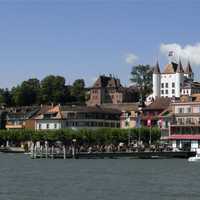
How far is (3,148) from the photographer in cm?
13938

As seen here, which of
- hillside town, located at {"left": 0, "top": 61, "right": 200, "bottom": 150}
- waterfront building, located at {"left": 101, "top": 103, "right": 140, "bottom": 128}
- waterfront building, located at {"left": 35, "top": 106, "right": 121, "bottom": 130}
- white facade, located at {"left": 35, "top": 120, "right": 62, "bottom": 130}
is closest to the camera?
hillside town, located at {"left": 0, "top": 61, "right": 200, "bottom": 150}

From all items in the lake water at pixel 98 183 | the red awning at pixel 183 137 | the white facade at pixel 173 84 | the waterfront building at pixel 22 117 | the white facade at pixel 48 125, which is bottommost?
the lake water at pixel 98 183

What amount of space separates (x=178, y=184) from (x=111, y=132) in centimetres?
7045

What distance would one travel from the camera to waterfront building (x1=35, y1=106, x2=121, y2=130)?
15038 cm

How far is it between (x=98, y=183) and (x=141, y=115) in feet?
305

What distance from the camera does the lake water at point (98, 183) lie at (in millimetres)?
50375

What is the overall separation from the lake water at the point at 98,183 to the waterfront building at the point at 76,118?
228ft

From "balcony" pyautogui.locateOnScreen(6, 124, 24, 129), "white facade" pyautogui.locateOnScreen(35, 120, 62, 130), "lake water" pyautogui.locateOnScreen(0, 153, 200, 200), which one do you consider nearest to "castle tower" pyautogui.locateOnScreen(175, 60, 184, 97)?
"balcony" pyautogui.locateOnScreen(6, 124, 24, 129)

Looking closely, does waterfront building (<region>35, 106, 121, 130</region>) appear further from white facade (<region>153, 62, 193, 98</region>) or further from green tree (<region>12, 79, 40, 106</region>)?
white facade (<region>153, 62, 193, 98</region>)

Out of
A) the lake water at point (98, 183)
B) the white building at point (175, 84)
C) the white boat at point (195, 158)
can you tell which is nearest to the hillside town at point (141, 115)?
the white building at point (175, 84)

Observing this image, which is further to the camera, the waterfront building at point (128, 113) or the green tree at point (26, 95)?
the green tree at point (26, 95)

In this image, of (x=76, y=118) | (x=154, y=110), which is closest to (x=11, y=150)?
(x=76, y=118)

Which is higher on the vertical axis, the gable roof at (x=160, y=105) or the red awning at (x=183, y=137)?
the gable roof at (x=160, y=105)

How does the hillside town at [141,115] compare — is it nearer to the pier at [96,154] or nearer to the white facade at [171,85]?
the white facade at [171,85]
